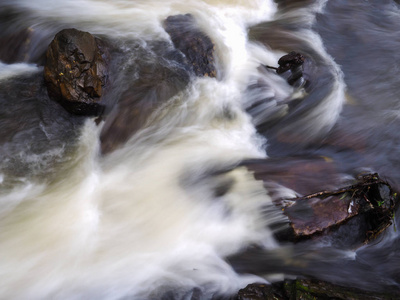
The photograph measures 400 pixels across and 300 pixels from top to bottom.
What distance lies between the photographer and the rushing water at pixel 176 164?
3.58 m

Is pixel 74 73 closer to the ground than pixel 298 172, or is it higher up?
higher up

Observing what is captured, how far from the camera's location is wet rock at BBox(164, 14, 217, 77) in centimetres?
528

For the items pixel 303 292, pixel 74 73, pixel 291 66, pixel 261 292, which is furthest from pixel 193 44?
pixel 303 292

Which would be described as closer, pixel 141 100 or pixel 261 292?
pixel 261 292

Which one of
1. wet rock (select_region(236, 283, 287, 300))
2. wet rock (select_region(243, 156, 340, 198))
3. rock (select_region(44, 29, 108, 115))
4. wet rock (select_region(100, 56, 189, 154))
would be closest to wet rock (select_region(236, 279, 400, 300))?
wet rock (select_region(236, 283, 287, 300))

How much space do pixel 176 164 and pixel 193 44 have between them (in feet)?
6.12

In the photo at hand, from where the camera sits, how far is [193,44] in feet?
17.6

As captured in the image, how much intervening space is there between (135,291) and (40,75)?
9.22ft

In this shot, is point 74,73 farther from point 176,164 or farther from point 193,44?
point 193,44

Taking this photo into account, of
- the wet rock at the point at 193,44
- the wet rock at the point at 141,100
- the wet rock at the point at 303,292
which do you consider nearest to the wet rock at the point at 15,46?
the wet rock at the point at 141,100

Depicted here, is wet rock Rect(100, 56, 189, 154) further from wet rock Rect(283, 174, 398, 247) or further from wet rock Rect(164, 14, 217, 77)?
wet rock Rect(283, 174, 398, 247)

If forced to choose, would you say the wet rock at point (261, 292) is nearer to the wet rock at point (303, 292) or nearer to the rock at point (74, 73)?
the wet rock at point (303, 292)

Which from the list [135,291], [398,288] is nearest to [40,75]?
[135,291]

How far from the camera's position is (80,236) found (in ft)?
12.2
